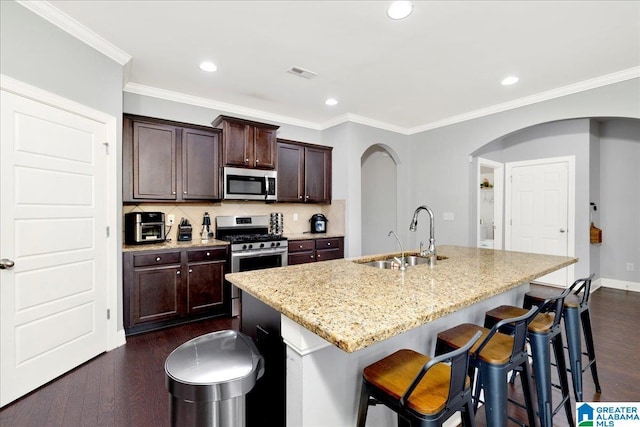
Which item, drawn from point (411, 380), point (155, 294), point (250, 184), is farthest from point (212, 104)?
point (411, 380)

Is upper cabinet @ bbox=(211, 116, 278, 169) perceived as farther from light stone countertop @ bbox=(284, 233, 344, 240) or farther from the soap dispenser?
light stone countertop @ bbox=(284, 233, 344, 240)

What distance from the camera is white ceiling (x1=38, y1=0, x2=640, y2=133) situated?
2223 millimetres

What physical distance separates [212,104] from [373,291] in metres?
3.60

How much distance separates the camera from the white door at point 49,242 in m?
1.98

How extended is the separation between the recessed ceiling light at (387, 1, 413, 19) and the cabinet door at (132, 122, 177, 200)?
259 centimetres

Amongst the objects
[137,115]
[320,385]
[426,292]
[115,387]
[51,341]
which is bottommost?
[115,387]

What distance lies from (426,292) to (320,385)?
0.61 meters

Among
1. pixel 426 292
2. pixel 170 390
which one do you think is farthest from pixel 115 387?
pixel 426 292

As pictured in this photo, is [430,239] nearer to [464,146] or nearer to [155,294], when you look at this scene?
[155,294]

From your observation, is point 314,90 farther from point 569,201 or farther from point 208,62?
point 569,201

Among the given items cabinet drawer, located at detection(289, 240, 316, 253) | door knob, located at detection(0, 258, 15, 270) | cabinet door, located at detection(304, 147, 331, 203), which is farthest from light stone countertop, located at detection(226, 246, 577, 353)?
cabinet door, located at detection(304, 147, 331, 203)

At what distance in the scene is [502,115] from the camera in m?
4.16

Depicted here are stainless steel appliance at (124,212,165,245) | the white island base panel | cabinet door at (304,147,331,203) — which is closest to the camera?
the white island base panel

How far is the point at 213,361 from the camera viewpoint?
1156 millimetres
